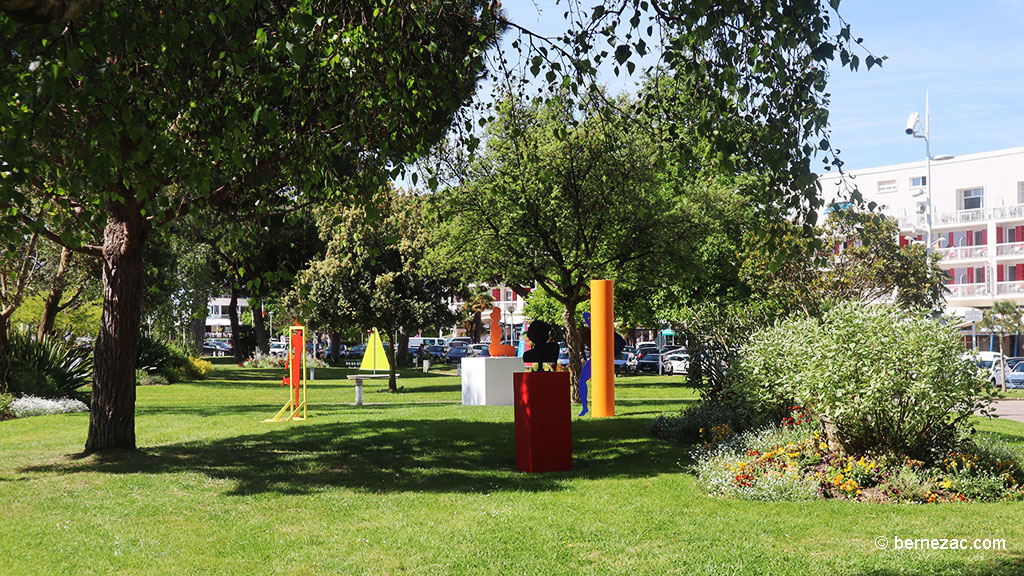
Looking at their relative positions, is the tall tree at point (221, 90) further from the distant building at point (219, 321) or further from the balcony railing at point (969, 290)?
the distant building at point (219, 321)

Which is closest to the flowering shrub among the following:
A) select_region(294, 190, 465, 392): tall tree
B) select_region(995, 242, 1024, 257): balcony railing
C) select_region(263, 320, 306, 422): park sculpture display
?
select_region(294, 190, 465, 392): tall tree

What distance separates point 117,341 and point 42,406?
27.2 feet

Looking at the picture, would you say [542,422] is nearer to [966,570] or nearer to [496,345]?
[966,570]

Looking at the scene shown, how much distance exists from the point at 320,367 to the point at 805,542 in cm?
4631

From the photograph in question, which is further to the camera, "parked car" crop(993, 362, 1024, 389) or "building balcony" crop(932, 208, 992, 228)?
"building balcony" crop(932, 208, 992, 228)

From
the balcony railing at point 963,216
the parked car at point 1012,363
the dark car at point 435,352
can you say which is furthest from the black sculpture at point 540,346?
the balcony railing at point 963,216

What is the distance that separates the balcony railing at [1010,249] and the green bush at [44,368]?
5206 cm

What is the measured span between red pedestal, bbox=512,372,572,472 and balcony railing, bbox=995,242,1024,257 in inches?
2027

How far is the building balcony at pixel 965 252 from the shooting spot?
2157 inches

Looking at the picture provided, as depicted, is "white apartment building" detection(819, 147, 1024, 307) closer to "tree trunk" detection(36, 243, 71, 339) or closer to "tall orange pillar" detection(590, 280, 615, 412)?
"tall orange pillar" detection(590, 280, 615, 412)

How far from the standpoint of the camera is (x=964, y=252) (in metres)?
55.6

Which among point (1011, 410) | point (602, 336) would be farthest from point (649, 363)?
point (602, 336)

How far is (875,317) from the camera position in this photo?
10078 mm

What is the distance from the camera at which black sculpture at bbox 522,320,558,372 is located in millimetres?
12195
